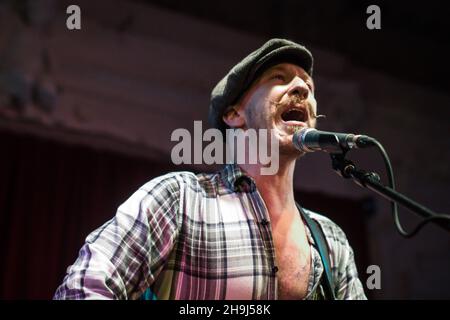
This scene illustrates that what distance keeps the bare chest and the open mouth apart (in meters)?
0.35

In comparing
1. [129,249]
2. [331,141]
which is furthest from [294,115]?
[129,249]

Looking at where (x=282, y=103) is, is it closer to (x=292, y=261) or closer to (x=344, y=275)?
(x=292, y=261)

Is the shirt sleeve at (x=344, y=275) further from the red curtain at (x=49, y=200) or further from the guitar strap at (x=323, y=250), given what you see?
the red curtain at (x=49, y=200)

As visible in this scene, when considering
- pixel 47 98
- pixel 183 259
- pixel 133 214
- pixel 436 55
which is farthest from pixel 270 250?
pixel 436 55

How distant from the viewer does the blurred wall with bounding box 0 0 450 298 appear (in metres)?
4.03

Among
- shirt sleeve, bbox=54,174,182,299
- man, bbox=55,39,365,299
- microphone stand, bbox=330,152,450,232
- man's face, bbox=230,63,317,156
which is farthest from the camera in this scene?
man's face, bbox=230,63,317,156

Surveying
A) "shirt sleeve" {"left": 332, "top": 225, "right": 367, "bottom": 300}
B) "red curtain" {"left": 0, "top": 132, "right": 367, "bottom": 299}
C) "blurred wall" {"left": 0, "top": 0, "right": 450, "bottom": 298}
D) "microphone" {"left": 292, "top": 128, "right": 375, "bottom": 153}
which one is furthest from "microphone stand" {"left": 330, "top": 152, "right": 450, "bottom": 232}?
"blurred wall" {"left": 0, "top": 0, "right": 450, "bottom": 298}

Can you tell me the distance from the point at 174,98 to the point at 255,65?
9.27 ft

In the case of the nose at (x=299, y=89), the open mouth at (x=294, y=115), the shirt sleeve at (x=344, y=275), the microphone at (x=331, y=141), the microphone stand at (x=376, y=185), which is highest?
the nose at (x=299, y=89)

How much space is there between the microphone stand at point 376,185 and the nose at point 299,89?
0.45m

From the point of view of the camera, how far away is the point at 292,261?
5.34ft

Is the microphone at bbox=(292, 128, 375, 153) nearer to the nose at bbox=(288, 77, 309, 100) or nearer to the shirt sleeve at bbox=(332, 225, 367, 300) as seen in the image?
the nose at bbox=(288, 77, 309, 100)

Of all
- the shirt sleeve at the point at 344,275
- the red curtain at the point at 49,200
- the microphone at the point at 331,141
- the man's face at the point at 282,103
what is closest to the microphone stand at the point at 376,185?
the microphone at the point at 331,141

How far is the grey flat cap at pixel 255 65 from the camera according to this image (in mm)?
1790
